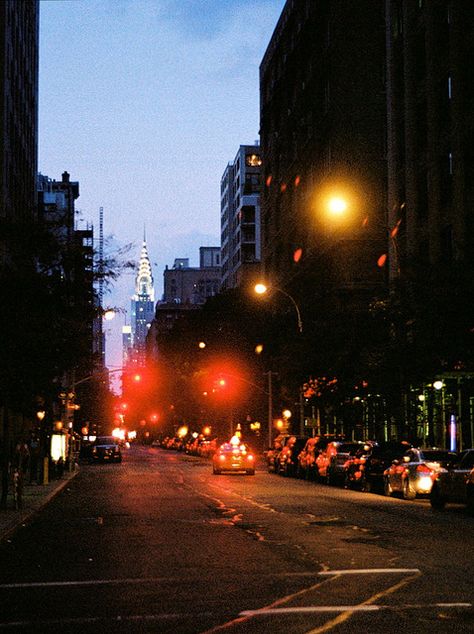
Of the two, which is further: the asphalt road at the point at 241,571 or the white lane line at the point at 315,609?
the white lane line at the point at 315,609

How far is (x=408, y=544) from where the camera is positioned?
1739 cm

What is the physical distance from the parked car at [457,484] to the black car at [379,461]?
8.32 metres

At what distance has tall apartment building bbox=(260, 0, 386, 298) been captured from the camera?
73.2 meters

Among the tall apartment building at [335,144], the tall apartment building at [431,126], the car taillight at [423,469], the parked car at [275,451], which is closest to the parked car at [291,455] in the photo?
the parked car at [275,451]

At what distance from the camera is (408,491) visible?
104 ft

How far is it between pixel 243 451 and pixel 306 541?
34398mm

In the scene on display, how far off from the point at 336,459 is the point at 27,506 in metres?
16.7

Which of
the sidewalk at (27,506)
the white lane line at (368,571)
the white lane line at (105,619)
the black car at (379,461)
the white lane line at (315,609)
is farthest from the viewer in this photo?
the black car at (379,461)

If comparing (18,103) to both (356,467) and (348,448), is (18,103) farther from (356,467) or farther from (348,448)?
(356,467)

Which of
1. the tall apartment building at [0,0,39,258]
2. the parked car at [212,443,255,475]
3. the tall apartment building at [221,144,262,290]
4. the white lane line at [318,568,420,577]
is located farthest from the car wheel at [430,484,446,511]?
the tall apartment building at [221,144,262,290]

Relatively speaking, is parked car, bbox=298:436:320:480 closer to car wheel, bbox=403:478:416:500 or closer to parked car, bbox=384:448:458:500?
parked car, bbox=384:448:458:500

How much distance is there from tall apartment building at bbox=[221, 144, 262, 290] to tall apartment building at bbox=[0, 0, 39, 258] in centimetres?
6944

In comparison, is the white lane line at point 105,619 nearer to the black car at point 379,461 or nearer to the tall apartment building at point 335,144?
the black car at point 379,461

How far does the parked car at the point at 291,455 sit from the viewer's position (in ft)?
171
